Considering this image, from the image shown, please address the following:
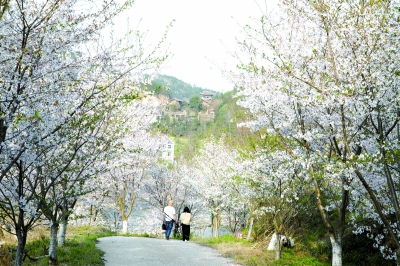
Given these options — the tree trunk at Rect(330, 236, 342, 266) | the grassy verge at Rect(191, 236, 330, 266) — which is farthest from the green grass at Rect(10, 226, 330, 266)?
the tree trunk at Rect(330, 236, 342, 266)

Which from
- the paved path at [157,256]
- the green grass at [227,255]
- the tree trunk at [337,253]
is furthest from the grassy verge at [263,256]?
the tree trunk at [337,253]

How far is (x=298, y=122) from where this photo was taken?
8.95 meters

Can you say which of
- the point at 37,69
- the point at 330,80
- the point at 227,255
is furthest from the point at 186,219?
the point at 37,69

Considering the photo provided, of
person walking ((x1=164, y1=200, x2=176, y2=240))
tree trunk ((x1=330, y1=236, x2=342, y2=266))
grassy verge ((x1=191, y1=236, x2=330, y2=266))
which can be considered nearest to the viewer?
tree trunk ((x1=330, y1=236, x2=342, y2=266))

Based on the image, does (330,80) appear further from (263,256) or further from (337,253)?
(263,256)

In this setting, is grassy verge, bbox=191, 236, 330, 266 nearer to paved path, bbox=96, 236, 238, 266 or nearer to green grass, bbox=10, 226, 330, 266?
green grass, bbox=10, 226, 330, 266

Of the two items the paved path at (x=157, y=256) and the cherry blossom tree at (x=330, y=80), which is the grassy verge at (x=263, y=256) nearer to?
the paved path at (x=157, y=256)

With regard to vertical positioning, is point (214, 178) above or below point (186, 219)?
above

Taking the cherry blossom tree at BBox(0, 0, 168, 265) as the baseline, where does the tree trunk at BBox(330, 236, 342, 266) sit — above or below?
below

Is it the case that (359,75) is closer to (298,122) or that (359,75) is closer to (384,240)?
(298,122)

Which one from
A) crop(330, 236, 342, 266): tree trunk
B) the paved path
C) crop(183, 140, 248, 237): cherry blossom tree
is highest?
crop(183, 140, 248, 237): cherry blossom tree

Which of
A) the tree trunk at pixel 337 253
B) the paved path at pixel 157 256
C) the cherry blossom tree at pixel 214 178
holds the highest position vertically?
the cherry blossom tree at pixel 214 178

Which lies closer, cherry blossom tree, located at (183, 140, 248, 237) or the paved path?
the paved path

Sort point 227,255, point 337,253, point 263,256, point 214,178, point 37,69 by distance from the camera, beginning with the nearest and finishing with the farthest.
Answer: point 37,69, point 337,253, point 263,256, point 227,255, point 214,178
